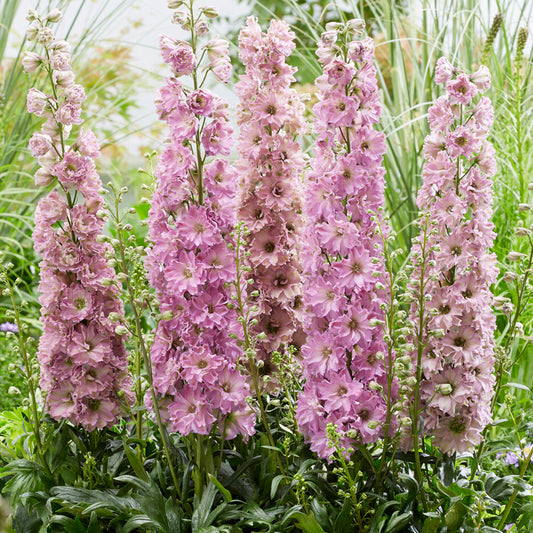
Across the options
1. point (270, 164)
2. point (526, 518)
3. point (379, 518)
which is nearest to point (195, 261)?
point (270, 164)

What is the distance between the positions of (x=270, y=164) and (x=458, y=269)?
0.69m

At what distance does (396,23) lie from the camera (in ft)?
14.9

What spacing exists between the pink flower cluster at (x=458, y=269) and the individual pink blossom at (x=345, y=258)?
167 millimetres

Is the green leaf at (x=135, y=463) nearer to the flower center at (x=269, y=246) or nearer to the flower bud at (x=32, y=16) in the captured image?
the flower center at (x=269, y=246)

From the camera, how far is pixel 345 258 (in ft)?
7.34

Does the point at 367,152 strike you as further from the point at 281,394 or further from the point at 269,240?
the point at 281,394

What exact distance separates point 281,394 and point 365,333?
823 millimetres

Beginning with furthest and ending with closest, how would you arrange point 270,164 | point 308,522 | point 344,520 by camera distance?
1. point 270,164
2. point 344,520
3. point 308,522

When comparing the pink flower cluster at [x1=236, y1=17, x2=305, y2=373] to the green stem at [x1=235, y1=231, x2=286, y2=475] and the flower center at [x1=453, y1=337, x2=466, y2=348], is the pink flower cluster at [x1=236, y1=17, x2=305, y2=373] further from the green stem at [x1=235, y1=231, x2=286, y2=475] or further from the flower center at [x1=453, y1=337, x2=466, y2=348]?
the flower center at [x1=453, y1=337, x2=466, y2=348]

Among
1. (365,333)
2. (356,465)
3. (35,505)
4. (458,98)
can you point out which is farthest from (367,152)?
(35,505)

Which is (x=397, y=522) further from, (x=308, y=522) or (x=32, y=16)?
(x=32, y=16)

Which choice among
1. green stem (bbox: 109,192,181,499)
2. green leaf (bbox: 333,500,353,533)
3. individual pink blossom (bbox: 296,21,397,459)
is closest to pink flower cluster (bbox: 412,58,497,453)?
individual pink blossom (bbox: 296,21,397,459)

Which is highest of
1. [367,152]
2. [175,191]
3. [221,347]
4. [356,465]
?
[367,152]

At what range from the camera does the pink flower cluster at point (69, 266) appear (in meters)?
2.37
